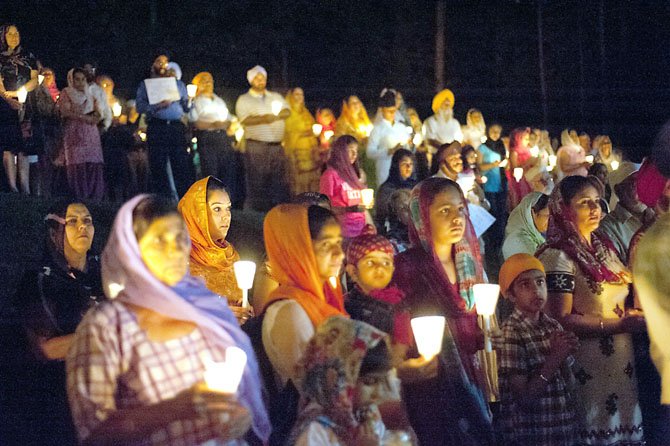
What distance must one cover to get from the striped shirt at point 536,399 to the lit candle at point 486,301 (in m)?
0.34

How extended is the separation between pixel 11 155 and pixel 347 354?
760 centimetres

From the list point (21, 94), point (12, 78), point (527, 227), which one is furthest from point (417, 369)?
point (12, 78)

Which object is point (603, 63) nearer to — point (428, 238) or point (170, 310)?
point (428, 238)

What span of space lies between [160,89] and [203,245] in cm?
487

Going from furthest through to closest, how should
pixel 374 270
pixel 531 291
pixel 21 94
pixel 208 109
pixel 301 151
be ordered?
1. pixel 301 151
2. pixel 208 109
3. pixel 21 94
4. pixel 531 291
5. pixel 374 270

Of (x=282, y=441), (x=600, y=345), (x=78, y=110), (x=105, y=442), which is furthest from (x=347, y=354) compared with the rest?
(x=78, y=110)

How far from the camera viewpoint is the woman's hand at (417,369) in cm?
371

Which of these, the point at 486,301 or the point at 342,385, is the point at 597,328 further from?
the point at 342,385

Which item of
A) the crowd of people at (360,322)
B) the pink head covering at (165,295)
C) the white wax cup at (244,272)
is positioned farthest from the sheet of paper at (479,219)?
the pink head covering at (165,295)

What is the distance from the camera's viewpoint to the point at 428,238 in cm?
488

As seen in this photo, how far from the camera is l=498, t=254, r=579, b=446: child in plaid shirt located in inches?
183

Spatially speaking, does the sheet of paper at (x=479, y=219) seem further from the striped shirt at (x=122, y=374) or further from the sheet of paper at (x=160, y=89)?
the striped shirt at (x=122, y=374)

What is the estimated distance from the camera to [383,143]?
36.1ft

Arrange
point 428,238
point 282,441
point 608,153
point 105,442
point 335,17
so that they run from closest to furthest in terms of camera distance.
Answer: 1. point 105,442
2. point 282,441
3. point 428,238
4. point 608,153
5. point 335,17
